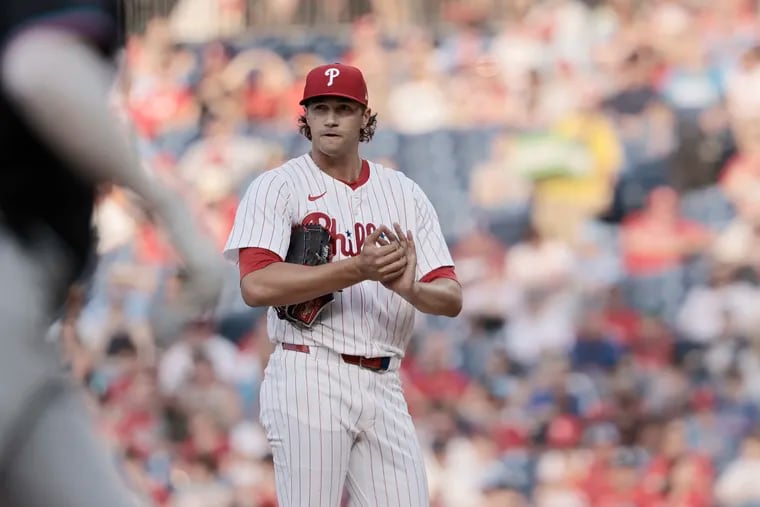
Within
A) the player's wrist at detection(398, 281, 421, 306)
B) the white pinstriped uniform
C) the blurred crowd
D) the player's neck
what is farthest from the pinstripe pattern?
the blurred crowd

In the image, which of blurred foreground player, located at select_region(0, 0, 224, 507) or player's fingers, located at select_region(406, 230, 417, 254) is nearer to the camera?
blurred foreground player, located at select_region(0, 0, 224, 507)

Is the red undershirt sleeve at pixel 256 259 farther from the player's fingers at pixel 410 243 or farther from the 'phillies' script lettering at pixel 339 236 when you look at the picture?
the player's fingers at pixel 410 243

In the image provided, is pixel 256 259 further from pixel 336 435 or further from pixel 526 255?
pixel 526 255

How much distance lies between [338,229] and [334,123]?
32 centimetres

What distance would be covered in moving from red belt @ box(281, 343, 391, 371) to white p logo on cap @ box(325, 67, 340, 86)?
Result: 0.79 meters

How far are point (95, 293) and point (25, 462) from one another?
26.6 feet

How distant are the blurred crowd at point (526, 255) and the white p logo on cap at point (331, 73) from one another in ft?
15.6

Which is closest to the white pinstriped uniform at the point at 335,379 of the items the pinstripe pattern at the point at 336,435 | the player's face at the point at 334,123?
the pinstripe pattern at the point at 336,435

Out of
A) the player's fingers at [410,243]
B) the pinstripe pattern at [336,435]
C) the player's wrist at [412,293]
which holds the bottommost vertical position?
the pinstripe pattern at [336,435]

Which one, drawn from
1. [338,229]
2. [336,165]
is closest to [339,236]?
[338,229]

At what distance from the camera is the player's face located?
159 inches

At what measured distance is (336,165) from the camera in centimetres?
413

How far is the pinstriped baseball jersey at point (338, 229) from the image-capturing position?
156 inches

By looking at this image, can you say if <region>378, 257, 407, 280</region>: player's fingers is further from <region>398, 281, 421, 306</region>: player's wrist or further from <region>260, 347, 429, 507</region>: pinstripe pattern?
<region>260, 347, 429, 507</region>: pinstripe pattern
